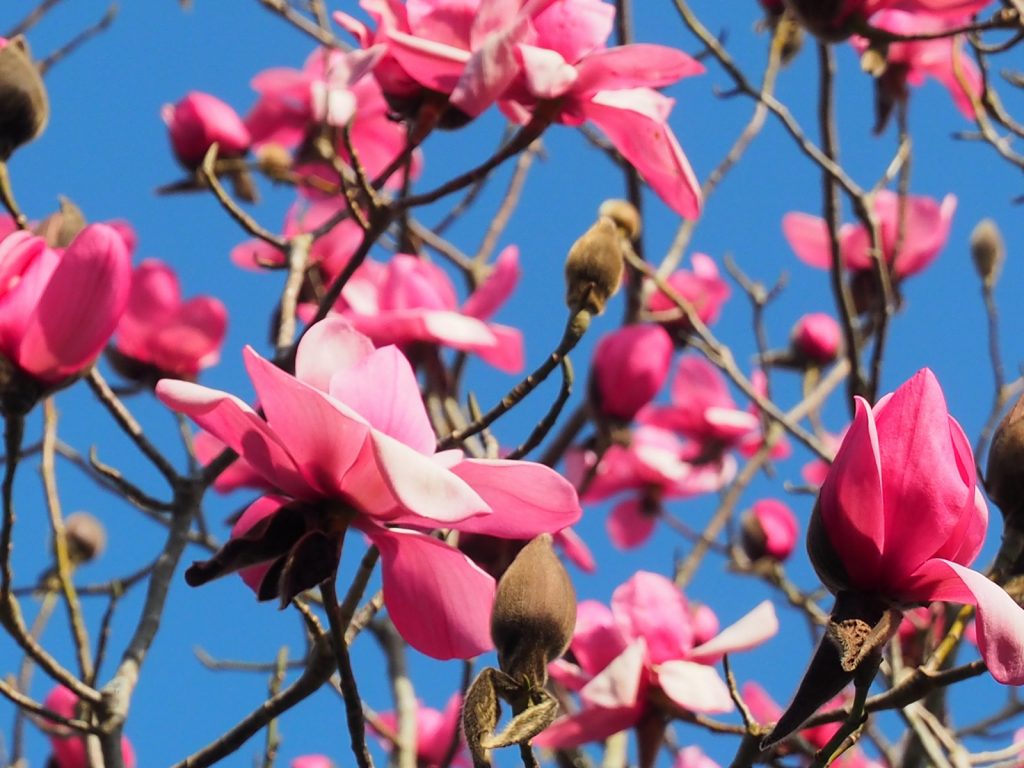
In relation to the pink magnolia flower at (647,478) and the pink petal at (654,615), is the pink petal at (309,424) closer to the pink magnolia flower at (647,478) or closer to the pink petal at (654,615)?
the pink petal at (654,615)

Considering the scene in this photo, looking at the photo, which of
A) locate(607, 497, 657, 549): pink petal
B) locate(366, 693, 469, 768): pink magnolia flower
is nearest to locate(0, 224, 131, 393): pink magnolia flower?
locate(366, 693, 469, 768): pink magnolia flower

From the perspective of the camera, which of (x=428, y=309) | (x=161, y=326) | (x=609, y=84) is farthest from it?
(x=161, y=326)

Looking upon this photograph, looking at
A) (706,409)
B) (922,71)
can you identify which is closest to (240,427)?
(922,71)

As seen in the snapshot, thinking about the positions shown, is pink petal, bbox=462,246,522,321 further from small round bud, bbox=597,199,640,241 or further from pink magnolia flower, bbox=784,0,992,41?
Result: pink magnolia flower, bbox=784,0,992,41

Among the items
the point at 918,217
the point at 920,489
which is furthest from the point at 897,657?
the point at 918,217

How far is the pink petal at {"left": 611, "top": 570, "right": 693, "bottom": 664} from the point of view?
1441 millimetres

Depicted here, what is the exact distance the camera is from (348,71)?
1.26 metres

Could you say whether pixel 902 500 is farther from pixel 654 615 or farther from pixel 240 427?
pixel 654 615

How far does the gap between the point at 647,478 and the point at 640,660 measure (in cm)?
131

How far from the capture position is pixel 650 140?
4.18ft

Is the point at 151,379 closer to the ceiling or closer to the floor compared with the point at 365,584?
closer to the ceiling

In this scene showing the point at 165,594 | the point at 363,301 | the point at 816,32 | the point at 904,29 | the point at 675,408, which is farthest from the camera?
the point at 675,408

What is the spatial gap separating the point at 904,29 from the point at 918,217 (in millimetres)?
352

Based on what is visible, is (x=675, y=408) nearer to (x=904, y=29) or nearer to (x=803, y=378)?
(x=803, y=378)
